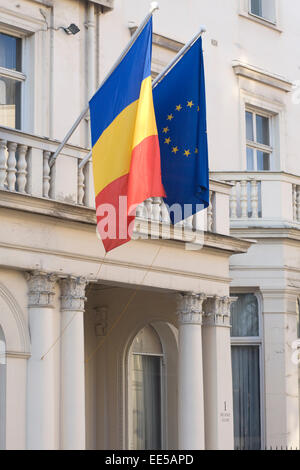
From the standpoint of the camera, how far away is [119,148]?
12148 millimetres

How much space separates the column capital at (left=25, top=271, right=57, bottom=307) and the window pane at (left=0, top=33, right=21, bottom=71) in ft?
13.1

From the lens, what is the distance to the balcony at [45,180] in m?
12.5

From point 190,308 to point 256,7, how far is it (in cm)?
771

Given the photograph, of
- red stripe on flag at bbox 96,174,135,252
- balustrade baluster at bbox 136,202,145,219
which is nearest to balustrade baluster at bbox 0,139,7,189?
red stripe on flag at bbox 96,174,135,252

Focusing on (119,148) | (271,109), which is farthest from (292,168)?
(119,148)

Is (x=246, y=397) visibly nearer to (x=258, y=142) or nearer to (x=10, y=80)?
(x=258, y=142)

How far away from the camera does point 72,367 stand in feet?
42.1

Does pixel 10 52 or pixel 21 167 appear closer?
pixel 21 167

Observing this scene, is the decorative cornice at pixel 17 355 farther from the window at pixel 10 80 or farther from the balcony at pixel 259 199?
the balcony at pixel 259 199

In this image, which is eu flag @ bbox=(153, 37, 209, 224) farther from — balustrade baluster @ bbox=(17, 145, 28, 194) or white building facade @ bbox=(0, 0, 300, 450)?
balustrade baluster @ bbox=(17, 145, 28, 194)

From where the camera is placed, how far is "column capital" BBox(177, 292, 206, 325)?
14609 mm

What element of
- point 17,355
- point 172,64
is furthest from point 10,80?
point 17,355

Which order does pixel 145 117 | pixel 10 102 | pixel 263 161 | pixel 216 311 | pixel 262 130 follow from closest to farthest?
1. pixel 145 117
2. pixel 216 311
3. pixel 10 102
4. pixel 263 161
5. pixel 262 130

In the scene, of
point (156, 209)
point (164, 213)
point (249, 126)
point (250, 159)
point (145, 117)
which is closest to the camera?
point (145, 117)
